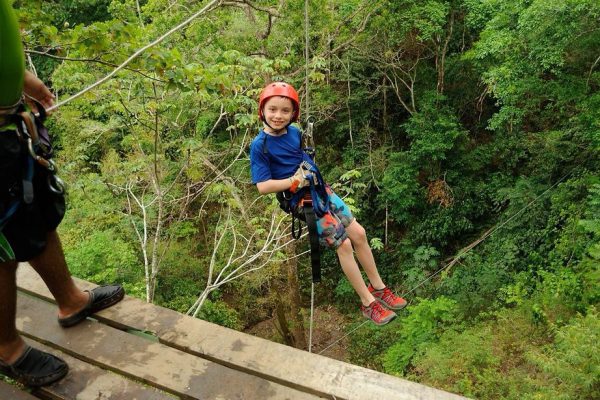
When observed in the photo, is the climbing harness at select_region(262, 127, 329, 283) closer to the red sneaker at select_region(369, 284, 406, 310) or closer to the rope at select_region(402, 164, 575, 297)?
the red sneaker at select_region(369, 284, 406, 310)

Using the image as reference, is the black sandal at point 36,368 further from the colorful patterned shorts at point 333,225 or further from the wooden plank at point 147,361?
the colorful patterned shorts at point 333,225

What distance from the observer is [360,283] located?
271 cm

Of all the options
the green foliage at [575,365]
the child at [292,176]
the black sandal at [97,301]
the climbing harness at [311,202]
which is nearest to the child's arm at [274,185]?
the child at [292,176]

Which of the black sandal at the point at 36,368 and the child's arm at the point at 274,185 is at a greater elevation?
the child's arm at the point at 274,185

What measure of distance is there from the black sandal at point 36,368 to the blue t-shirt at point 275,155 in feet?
4.26

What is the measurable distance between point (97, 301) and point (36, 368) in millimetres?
437

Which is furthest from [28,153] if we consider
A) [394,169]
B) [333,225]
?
[394,169]

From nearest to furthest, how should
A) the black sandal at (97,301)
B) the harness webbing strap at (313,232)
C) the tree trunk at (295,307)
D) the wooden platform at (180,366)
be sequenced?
the wooden platform at (180,366) < the black sandal at (97,301) < the harness webbing strap at (313,232) < the tree trunk at (295,307)

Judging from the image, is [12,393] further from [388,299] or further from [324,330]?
[324,330]

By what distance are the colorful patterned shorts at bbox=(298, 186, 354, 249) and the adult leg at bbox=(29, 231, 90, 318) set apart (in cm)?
130

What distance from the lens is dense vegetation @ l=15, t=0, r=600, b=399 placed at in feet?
16.8

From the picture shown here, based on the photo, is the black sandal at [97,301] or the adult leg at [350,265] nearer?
the black sandal at [97,301]

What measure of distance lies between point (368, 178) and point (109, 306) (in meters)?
8.77

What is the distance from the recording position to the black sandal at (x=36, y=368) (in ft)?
5.87
